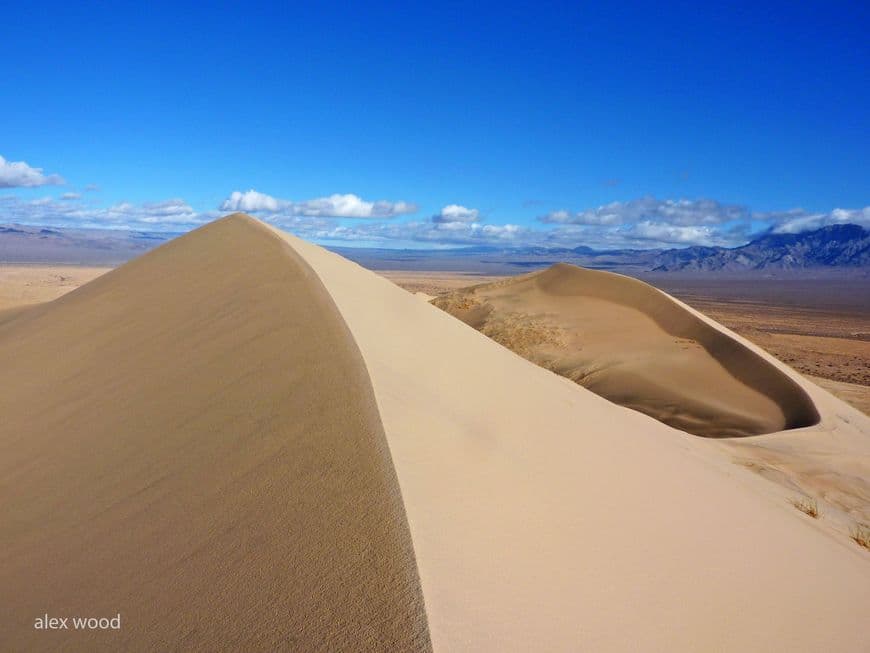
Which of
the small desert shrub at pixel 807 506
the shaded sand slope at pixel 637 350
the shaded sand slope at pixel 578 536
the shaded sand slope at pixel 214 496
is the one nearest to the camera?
the shaded sand slope at pixel 214 496

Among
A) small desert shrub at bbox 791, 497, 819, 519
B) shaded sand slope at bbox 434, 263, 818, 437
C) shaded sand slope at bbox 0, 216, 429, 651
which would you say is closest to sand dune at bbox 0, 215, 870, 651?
shaded sand slope at bbox 0, 216, 429, 651

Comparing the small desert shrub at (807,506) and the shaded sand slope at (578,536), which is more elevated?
the shaded sand slope at (578,536)

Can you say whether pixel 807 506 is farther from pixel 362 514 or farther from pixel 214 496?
pixel 214 496

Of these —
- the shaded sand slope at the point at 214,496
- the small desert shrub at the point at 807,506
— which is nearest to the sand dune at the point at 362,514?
the shaded sand slope at the point at 214,496

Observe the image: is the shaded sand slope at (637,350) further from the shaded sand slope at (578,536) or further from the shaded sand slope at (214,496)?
the shaded sand slope at (214,496)

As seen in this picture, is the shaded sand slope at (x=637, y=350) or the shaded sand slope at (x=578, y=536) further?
the shaded sand slope at (x=637, y=350)

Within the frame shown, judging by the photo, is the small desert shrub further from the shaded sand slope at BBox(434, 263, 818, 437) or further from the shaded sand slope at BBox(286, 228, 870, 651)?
the shaded sand slope at BBox(434, 263, 818, 437)

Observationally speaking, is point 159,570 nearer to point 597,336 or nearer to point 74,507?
point 74,507
